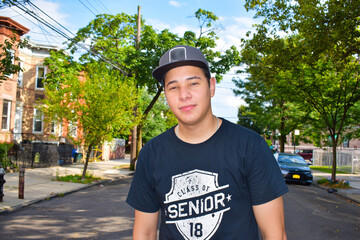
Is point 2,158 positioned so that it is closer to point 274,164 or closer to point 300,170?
point 300,170

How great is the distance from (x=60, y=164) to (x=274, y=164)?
23.1 metres

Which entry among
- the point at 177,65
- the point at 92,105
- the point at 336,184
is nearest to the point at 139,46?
the point at 92,105

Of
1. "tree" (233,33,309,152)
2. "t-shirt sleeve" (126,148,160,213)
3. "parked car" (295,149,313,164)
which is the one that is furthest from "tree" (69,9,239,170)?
"parked car" (295,149,313,164)

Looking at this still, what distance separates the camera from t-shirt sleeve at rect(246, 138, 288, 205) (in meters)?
1.87

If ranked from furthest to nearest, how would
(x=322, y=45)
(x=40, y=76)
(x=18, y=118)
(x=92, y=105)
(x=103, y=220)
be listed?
1. (x=40, y=76)
2. (x=18, y=118)
3. (x=92, y=105)
4. (x=322, y=45)
5. (x=103, y=220)

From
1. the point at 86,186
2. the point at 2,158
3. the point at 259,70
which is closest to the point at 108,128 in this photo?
the point at 86,186

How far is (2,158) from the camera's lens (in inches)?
660

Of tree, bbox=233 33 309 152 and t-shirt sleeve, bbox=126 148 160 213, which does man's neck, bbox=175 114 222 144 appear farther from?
tree, bbox=233 33 309 152

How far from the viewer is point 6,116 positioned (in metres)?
23.4

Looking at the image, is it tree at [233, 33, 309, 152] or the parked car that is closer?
tree at [233, 33, 309, 152]

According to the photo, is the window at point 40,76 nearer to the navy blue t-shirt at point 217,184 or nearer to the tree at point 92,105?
the tree at point 92,105

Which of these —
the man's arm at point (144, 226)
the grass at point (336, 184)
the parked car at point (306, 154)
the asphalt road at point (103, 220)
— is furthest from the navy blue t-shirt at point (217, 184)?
the parked car at point (306, 154)

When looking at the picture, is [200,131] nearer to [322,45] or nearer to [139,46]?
[322,45]

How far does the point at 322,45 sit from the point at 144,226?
11.5 meters
